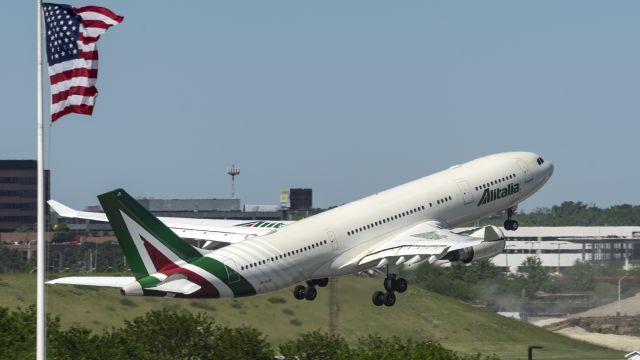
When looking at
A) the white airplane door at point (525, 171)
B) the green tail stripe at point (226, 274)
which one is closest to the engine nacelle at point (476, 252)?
the white airplane door at point (525, 171)

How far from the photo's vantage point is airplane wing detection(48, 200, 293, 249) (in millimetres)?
101625

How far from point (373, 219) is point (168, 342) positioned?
51.5 metres

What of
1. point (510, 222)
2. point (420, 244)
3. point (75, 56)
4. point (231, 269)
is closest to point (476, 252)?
point (420, 244)

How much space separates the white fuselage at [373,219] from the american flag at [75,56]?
32267 mm

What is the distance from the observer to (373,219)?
9294cm

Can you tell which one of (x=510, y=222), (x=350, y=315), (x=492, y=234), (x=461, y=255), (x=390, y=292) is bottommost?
(x=350, y=315)

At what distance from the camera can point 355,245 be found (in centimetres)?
9206

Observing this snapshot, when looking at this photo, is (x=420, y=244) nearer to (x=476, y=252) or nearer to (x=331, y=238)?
(x=476, y=252)

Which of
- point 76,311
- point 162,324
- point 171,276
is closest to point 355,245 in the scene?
point 171,276

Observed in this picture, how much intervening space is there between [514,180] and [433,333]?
228 feet

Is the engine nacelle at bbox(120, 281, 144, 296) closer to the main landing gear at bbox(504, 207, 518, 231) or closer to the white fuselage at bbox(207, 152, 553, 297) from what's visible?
the white fuselage at bbox(207, 152, 553, 297)

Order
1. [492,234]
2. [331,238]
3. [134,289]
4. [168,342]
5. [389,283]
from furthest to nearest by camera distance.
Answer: [168,342] < [389,283] < [492,234] < [331,238] < [134,289]

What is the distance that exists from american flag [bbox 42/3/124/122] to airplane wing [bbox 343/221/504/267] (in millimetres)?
40022

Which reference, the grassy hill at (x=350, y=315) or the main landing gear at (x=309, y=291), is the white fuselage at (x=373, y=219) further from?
the grassy hill at (x=350, y=315)
